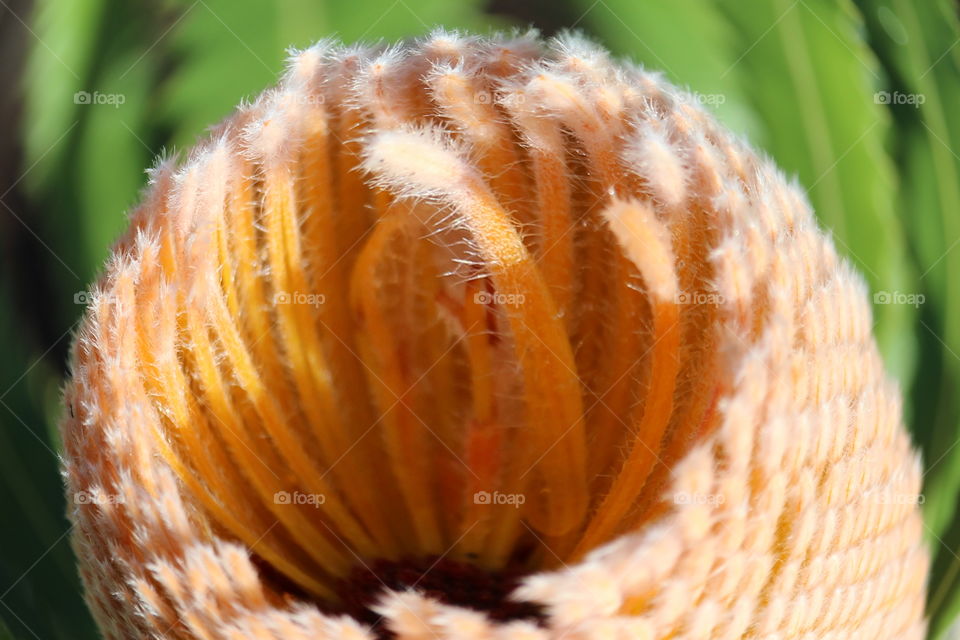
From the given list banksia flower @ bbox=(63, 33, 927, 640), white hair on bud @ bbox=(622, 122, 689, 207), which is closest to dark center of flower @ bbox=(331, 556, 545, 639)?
banksia flower @ bbox=(63, 33, 927, 640)

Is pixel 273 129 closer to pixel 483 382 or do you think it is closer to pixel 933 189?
pixel 483 382

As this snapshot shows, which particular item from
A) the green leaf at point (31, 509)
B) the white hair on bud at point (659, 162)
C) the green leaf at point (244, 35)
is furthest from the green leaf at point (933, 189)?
the green leaf at point (31, 509)

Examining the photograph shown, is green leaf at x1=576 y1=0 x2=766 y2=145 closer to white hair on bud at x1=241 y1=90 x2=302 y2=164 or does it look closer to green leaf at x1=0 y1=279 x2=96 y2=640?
white hair on bud at x1=241 y1=90 x2=302 y2=164

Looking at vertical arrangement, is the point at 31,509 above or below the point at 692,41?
below

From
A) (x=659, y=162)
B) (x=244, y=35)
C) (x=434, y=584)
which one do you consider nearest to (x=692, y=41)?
(x=659, y=162)

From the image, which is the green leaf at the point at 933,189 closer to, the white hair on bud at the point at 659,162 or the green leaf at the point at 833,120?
the green leaf at the point at 833,120

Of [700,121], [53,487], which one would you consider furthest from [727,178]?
[53,487]
